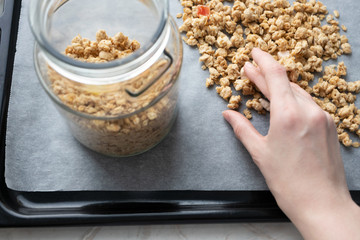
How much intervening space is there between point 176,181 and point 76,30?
38 cm

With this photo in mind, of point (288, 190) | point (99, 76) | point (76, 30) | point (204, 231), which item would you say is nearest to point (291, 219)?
point (288, 190)

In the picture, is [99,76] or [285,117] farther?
[285,117]

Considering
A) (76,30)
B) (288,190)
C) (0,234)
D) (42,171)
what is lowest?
(0,234)

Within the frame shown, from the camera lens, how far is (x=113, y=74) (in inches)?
25.0

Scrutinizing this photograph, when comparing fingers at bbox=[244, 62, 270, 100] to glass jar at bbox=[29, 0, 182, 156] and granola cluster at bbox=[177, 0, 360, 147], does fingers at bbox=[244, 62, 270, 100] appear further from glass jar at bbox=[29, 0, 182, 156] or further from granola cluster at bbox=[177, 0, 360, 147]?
glass jar at bbox=[29, 0, 182, 156]

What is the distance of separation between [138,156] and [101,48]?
0.77 ft

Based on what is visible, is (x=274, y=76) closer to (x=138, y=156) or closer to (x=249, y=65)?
(x=249, y=65)

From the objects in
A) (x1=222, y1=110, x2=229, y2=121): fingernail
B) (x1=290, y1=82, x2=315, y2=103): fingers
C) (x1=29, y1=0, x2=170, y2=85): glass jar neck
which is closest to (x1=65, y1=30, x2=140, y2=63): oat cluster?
(x1=29, y1=0, x2=170, y2=85): glass jar neck

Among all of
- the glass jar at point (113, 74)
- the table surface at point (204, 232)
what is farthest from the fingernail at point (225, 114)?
the table surface at point (204, 232)

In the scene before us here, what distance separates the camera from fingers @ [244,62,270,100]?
85 cm

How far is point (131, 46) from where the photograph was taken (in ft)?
2.71

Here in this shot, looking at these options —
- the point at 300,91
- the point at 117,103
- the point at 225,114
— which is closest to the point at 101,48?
the point at 117,103

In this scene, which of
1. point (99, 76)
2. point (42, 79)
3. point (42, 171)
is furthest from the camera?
point (42, 171)

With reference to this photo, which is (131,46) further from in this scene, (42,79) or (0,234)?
(0,234)
